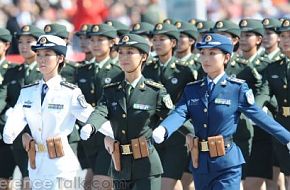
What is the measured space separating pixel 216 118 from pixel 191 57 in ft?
11.5

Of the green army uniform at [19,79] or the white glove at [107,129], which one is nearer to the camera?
the white glove at [107,129]

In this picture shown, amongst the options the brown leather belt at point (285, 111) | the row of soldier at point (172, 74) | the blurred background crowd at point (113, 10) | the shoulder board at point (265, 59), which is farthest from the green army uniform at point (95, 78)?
the blurred background crowd at point (113, 10)

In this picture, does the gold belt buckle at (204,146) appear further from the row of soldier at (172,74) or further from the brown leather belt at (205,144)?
the row of soldier at (172,74)

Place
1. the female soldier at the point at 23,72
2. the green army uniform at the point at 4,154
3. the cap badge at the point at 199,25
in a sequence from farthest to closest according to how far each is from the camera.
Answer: the cap badge at the point at 199,25 → the green army uniform at the point at 4,154 → the female soldier at the point at 23,72

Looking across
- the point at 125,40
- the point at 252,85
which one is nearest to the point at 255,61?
the point at 252,85

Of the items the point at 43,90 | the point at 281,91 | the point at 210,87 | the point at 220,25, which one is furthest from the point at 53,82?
the point at 220,25

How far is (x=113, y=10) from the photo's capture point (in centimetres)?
2250

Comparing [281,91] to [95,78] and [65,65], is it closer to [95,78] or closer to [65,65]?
[95,78]

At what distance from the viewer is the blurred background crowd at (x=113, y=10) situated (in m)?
20.5

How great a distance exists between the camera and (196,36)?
14555 mm

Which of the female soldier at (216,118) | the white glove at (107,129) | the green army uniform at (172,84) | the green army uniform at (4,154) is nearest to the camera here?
the female soldier at (216,118)

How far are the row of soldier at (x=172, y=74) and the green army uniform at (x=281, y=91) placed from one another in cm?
1

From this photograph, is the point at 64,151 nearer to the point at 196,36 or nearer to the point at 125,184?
the point at 125,184

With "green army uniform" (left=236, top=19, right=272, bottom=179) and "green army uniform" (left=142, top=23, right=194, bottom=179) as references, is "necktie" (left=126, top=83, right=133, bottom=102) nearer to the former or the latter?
"green army uniform" (left=142, top=23, right=194, bottom=179)
